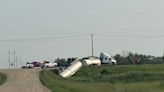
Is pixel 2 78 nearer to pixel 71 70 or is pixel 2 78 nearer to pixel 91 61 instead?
pixel 71 70

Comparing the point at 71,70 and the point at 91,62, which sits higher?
the point at 91,62

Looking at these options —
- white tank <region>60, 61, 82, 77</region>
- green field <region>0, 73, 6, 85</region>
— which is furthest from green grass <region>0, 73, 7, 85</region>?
white tank <region>60, 61, 82, 77</region>

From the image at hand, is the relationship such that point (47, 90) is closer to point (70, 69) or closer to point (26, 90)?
point (26, 90)

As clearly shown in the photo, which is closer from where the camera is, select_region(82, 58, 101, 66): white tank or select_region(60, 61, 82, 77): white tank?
select_region(60, 61, 82, 77): white tank

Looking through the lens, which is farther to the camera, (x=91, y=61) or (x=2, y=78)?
(x=91, y=61)

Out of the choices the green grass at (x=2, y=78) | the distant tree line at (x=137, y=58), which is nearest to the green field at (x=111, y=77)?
the green grass at (x=2, y=78)

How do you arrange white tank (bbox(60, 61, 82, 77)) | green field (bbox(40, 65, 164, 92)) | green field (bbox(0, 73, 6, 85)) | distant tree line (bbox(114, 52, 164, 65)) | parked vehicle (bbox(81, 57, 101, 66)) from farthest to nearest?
distant tree line (bbox(114, 52, 164, 65)) < parked vehicle (bbox(81, 57, 101, 66)) < white tank (bbox(60, 61, 82, 77)) < green field (bbox(40, 65, 164, 92)) < green field (bbox(0, 73, 6, 85))

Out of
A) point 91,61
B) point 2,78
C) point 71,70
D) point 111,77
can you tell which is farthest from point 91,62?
point 2,78

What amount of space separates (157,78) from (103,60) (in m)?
29.4

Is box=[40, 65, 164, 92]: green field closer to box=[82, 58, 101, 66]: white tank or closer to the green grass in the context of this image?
the green grass

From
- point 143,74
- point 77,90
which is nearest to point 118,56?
point 143,74

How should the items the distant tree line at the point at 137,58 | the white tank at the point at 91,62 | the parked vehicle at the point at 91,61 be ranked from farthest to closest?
the distant tree line at the point at 137,58 < the parked vehicle at the point at 91,61 < the white tank at the point at 91,62

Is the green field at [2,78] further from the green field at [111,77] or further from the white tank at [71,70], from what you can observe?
the white tank at [71,70]

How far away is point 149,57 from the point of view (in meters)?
123
